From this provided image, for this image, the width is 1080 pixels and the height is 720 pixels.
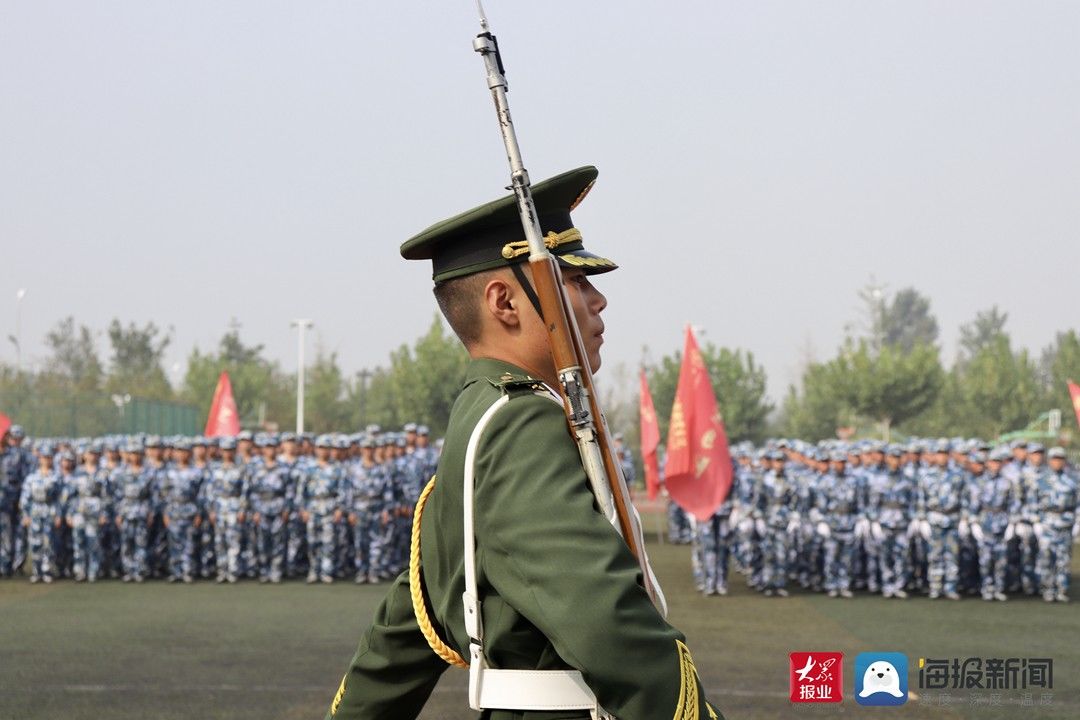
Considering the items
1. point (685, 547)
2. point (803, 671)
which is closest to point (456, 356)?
point (685, 547)

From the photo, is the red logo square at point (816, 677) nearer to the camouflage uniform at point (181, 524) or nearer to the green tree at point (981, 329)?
the camouflage uniform at point (181, 524)

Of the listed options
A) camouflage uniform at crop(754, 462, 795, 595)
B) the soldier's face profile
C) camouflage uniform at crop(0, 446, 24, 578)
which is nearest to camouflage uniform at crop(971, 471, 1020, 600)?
camouflage uniform at crop(754, 462, 795, 595)

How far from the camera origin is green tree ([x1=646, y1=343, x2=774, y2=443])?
3816 cm

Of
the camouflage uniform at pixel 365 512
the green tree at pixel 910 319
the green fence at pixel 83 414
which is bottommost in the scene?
the camouflage uniform at pixel 365 512

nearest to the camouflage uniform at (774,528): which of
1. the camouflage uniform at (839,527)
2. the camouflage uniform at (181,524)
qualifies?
the camouflage uniform at (839,527)

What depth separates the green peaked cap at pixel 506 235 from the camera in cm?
222

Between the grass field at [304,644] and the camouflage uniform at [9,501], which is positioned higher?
the camouflage uniform at [9,501]

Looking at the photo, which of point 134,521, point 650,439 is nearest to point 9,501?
point 134,521

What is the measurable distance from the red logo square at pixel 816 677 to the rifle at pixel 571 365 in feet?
19.3

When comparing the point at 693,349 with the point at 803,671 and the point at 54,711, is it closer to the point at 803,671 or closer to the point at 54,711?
the point at 803,671

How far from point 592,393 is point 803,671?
656 centimetres

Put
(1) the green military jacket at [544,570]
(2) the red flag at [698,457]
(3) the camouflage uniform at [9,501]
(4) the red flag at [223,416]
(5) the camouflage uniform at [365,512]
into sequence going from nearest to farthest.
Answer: (1) the green military jacket at [544,570], (2) the red flag at [698,457], (5) the camouflage uniform at [365,512], (3) the camouflage uniform at [9,501], (4) the red flag at [223,416]

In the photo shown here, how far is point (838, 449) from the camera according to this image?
1417 cm

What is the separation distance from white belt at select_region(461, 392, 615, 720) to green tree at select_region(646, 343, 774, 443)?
1419 inches
